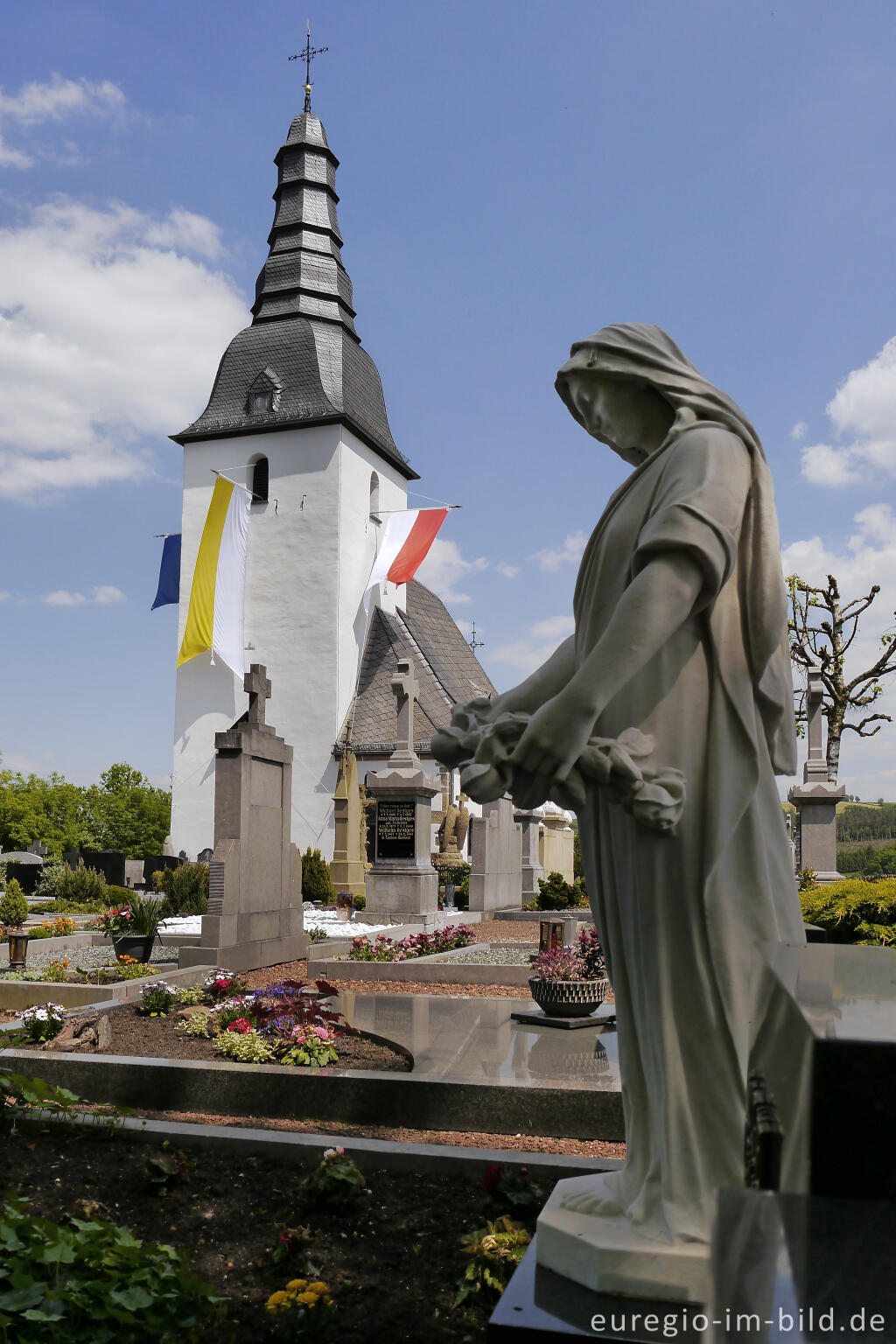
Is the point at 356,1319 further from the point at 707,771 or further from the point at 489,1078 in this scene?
the point at 489,1078

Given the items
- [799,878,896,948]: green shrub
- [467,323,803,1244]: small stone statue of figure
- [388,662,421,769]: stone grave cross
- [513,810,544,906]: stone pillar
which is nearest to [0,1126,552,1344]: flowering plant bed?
[467,323,803,1244]: small stone statue of figure

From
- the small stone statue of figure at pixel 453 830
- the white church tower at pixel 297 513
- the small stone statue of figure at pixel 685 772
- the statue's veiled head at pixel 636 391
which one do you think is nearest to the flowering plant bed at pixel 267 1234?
the small stone statue of figure at pixel 685 772

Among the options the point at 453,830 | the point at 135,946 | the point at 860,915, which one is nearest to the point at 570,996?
the point at 860,915

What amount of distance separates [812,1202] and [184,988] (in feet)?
28.3

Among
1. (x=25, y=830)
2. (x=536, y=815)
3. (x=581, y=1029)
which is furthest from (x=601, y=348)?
(x=25, y=830)

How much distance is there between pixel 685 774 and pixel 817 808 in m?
19.2

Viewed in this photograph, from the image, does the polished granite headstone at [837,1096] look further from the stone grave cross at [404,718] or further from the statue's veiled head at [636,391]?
the stone grave cross at [404,718]

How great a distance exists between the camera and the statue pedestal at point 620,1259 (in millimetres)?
1988

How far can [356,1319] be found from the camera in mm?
3154

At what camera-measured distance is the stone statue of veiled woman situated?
6.78 feet

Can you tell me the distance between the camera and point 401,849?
55.7ft

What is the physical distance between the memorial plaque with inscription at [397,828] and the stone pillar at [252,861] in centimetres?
345

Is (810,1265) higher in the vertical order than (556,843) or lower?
higher

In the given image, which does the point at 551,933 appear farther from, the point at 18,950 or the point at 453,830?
the point at 453,830
